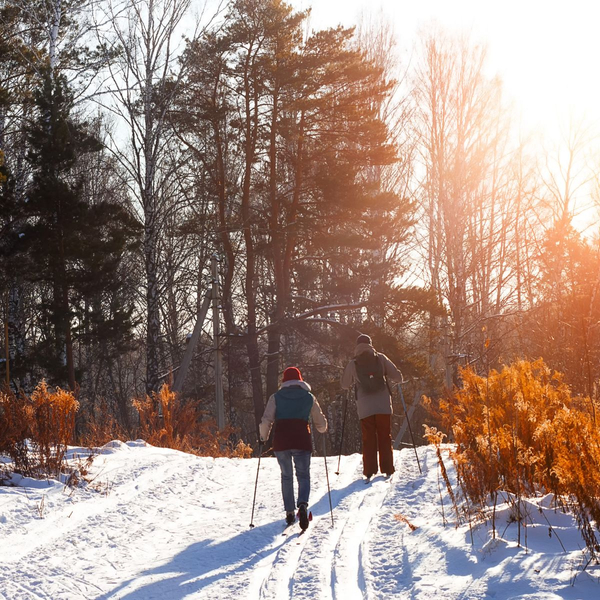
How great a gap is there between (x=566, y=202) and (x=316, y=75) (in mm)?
9747

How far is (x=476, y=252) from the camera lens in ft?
A: 85.8

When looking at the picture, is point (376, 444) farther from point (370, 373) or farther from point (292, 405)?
point (292, 405)

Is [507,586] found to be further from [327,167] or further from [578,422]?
[327,167]

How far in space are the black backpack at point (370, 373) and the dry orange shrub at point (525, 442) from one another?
6.55ft

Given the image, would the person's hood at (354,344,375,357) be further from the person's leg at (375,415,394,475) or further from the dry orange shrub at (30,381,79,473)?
the dry orange shrub at (30,381,79,473)

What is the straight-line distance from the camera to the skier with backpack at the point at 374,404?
383 inches

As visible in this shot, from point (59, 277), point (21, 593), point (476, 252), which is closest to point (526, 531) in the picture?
point (21, 593)

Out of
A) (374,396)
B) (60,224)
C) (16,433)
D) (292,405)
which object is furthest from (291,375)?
(60,224)

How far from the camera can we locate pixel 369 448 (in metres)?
9.76

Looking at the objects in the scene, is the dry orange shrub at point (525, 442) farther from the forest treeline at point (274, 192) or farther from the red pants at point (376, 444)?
the forest treeline at point (274, 192)

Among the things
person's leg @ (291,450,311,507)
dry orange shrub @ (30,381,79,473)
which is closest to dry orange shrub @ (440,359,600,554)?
person's leg @ (291,450,311,507)

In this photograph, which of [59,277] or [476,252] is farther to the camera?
[476,252]

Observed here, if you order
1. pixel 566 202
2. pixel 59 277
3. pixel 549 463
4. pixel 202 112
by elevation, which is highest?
pixel 202 112

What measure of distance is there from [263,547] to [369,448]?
3.66m
